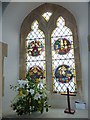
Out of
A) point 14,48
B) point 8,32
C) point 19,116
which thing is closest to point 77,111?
point 19,116

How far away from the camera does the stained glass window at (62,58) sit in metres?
1.99

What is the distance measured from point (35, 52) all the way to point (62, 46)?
35cm

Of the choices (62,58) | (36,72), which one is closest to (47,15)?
(62,58)

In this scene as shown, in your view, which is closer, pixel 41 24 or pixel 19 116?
pixel 19 116

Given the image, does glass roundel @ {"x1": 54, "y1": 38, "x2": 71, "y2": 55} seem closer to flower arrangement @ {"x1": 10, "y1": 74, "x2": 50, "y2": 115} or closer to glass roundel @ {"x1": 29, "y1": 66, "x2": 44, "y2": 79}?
glass roundel @ {"x1": 29, "y1": 66, "x2": 44, "y2": 79}

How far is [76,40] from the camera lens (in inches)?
79.4

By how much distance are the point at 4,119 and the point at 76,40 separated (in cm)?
119

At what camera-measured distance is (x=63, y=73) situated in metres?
2.02

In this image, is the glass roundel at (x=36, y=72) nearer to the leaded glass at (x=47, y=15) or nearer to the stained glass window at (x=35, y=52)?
the stained glass window at (x=35, y=52)

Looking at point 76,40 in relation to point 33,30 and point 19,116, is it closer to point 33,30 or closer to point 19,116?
point 33,30

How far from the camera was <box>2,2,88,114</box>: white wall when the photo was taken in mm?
1958

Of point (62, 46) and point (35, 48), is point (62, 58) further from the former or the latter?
point (35, 48)

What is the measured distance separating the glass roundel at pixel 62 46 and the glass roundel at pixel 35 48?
0.19 meters

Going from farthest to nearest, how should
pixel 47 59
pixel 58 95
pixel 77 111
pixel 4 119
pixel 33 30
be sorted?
1. pixel 33 30
2. pixel 47 59
3. pixel 58 95
4. pixel 77 111
5. pixel 4 119
